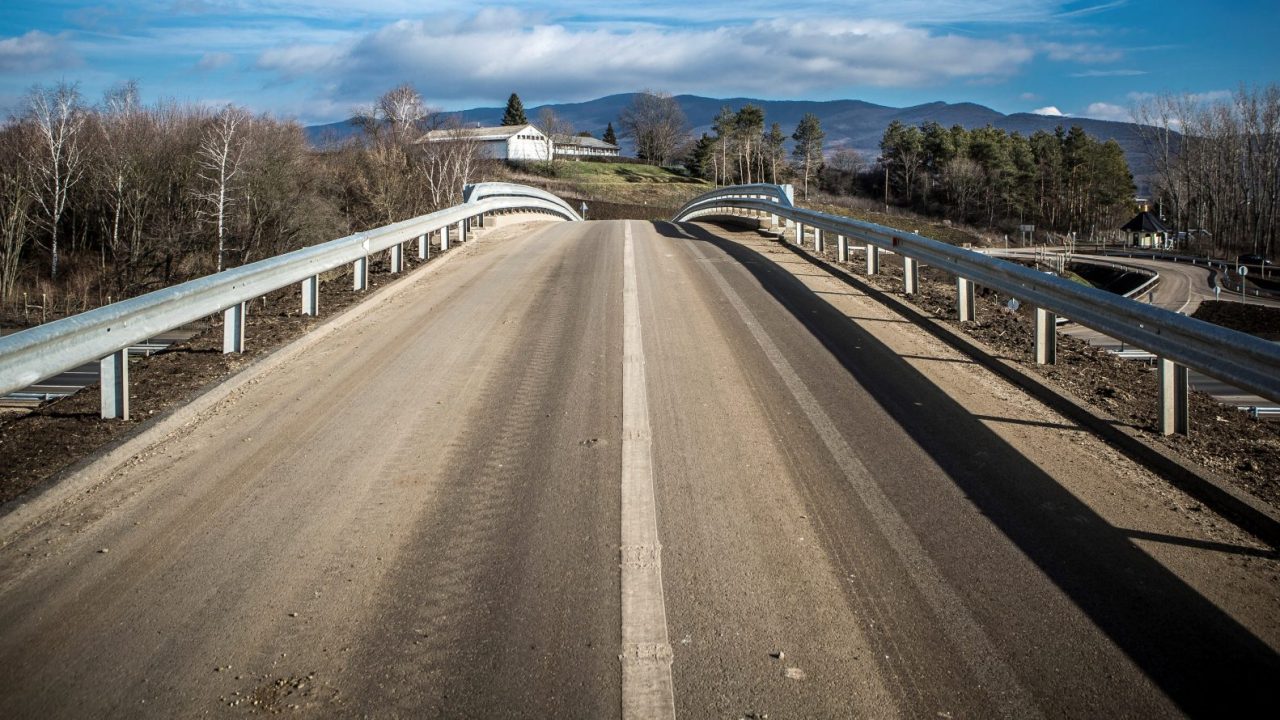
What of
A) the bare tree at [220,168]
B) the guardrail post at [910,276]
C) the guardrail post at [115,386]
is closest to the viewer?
the guardrail post at [115,386]

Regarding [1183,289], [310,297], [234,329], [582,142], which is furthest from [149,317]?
[582,142]

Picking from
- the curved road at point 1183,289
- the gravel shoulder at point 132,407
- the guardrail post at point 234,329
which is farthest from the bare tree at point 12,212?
the curved road at point 1183,289

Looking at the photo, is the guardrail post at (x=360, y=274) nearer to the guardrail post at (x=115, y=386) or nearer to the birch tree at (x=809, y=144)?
the guardrail post at (x=115, y=386)

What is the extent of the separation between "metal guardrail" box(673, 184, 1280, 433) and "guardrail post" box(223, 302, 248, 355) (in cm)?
729

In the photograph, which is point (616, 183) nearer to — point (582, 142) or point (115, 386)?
point (582, 142)

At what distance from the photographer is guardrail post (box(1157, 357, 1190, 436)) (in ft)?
20.6

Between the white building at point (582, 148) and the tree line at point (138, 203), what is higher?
the white building at point (582, 148)

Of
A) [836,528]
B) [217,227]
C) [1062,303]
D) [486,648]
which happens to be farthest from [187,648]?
[217,227]

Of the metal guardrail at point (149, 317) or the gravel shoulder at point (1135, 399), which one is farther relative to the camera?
the gravel shoulder at point (1135, 399)

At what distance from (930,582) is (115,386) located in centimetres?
543

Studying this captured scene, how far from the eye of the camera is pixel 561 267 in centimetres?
1463

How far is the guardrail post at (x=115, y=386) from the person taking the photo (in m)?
6.21

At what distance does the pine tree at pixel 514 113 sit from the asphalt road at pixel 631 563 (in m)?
143

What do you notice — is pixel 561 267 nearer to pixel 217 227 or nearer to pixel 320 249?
pixel 320 249
